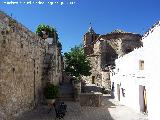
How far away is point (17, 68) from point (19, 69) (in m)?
0.36

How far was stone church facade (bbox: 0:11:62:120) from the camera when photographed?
11945 mm

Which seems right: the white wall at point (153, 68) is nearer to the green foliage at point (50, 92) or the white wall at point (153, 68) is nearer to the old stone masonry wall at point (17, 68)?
the old stone masonry wall at point (17, 68)

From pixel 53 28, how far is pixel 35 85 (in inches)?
603

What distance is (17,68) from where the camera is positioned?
13969 mm

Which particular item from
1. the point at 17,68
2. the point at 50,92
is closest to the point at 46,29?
the point at 50,92

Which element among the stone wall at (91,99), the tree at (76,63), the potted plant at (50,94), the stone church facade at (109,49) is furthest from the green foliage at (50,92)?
the stone church facade at (109,49)

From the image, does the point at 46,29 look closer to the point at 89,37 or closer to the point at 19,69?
the point at 19,69

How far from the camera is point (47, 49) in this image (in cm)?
2223

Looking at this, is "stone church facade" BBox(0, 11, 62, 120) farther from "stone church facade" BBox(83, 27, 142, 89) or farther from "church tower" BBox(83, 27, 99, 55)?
"church tower" BBox(83, 27, 99, 55)

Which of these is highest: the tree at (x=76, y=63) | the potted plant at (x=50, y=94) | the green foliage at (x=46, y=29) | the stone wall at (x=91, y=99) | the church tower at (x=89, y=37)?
the church tower at (x=89, y=37)

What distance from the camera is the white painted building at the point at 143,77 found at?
11727 millimetres

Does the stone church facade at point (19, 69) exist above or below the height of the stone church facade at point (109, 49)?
below

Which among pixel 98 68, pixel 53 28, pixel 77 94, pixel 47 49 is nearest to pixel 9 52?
pixel 47 49

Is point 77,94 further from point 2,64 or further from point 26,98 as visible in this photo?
point 2,64
